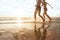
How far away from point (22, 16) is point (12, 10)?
222 millimetres

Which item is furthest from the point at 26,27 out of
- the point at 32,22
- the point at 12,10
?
the point at 12,10

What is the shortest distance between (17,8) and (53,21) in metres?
0.47

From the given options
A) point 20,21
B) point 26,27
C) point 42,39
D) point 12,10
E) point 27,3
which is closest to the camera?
point 42,39

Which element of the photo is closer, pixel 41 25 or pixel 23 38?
pixel 23 38

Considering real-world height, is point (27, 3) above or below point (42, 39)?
above

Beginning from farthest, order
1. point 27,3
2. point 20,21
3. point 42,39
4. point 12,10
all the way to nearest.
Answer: point 27,3 → point 12,10 → point 20,21 → point 42,39

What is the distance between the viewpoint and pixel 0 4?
5.93 feet

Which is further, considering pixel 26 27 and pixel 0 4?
pixel 0 4

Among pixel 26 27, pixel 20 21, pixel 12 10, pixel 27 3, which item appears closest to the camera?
pixel 26 27

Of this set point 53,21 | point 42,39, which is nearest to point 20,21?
point 53,21

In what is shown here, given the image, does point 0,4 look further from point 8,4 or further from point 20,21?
point 20,21

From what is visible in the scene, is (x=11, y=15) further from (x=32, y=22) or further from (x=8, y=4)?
(x=8, y=4)

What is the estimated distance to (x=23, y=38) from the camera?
3.46ft

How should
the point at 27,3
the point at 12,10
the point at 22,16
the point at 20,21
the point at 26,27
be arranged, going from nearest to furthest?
the point at 26,27
the point at 20,21
the point at 22,16
the point at 12,10
the point at 27,3
